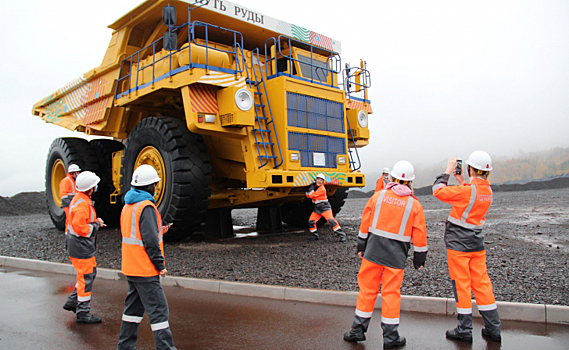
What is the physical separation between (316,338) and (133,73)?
7359 millimetres

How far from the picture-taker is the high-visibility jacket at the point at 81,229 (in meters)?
4.52

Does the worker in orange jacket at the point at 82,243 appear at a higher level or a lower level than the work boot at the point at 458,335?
higher

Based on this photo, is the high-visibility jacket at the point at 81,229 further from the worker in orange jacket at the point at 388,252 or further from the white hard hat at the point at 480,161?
the white hard hat at the point at 480,161

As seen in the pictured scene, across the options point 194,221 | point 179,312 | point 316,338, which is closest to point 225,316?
point 179,312

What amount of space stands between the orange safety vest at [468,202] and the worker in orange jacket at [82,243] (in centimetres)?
357

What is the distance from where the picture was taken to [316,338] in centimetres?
386

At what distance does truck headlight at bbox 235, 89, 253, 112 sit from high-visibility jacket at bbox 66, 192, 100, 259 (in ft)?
10.9

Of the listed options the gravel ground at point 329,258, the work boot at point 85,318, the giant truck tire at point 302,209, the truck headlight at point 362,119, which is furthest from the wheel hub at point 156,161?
the truck headlight at point 362,119

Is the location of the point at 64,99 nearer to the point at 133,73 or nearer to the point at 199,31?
the point at 133,73

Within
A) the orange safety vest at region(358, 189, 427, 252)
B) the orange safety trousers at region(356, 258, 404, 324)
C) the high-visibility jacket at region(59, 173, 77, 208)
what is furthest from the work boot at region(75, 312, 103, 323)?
the high-visibility jacket at region(59, 173, 77, 208)

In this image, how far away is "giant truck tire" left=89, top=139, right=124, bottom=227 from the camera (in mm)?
11375

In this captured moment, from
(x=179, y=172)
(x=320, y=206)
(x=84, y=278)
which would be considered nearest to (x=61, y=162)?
(x=179, y=172)

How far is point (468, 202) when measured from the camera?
155 inches

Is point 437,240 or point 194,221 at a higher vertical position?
point 194,221
